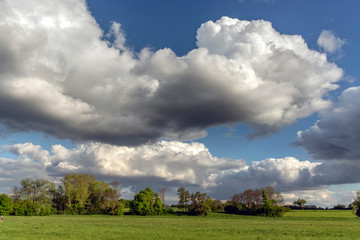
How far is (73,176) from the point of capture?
144 m

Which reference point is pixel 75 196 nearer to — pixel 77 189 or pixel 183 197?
pixel 77 189

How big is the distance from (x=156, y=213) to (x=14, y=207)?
198 ft

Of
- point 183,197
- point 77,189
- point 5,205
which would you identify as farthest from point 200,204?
point 5,205

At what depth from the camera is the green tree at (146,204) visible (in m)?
132

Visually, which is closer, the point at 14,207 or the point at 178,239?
the point at 178,239

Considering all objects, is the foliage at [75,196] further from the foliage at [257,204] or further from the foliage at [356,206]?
the foliage at [356,206]

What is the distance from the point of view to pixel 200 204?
13275 cm

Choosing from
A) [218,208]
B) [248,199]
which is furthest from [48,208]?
[248,199]

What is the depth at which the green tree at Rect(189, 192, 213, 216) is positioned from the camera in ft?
430

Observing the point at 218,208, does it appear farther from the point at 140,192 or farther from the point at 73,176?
the point at 73,176

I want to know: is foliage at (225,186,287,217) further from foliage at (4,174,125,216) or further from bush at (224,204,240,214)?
foliage at (4,174,125,216)

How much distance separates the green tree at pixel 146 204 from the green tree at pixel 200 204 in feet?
51.0

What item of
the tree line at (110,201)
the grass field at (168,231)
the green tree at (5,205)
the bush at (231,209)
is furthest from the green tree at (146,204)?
the grass field at (168,231)

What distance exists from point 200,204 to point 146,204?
2547 cm
